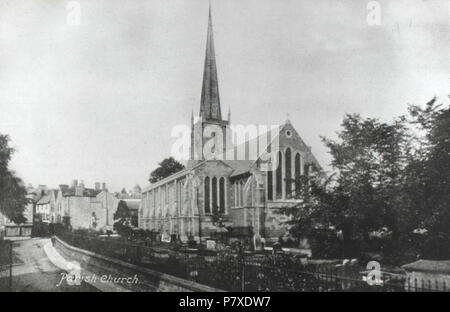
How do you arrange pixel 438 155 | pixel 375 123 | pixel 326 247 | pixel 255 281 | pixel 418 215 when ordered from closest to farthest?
pixel 255 281, pixel 438 155, pixel 418 215, pixel 326 247, pixel 375 123

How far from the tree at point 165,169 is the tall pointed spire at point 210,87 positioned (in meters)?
21.3

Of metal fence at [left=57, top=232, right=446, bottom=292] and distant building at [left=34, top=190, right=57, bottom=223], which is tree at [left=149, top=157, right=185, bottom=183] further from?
metal fence at [left=57, top=232, right=446, bottom=292]

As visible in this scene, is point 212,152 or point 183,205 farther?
point 212,152

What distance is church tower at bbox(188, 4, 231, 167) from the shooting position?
44094mm

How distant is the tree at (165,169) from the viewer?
63.6 metres

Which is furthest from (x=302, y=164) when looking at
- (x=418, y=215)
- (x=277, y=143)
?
(x=418, y=215)

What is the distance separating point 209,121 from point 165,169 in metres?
22.4

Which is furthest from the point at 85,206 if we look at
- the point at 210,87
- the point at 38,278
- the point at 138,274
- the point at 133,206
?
the point at 138,274

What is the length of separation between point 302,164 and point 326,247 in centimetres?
1609

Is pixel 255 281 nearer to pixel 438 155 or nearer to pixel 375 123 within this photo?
pixel 438 155

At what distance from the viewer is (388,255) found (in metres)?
16.4

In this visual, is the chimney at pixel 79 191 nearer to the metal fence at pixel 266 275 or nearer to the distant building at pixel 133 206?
the distant building at pixel 133 206

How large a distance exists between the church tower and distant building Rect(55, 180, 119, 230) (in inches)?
977

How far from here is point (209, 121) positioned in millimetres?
44188
